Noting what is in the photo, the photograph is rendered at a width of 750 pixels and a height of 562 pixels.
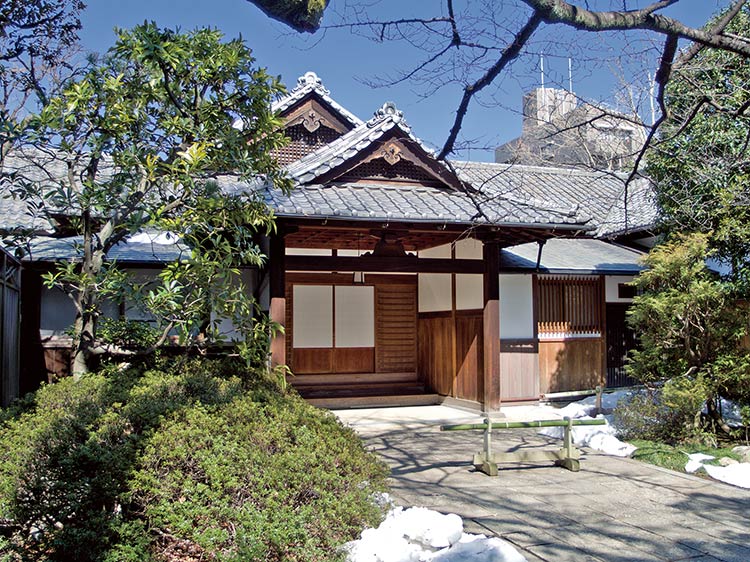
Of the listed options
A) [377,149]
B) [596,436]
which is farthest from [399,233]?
[596,436]

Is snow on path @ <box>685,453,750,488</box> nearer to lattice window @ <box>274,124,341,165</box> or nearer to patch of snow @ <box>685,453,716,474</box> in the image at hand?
patch of snow @ <box>685,453,716,474</box>

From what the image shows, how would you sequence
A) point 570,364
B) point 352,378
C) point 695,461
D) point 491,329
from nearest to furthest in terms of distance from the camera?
point 695,461 < point 491,329 < point 570,364 < point 352,378

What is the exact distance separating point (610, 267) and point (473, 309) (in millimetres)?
3298

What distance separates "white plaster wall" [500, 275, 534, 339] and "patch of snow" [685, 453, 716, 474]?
466cm

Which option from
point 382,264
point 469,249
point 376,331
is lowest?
point 376,331

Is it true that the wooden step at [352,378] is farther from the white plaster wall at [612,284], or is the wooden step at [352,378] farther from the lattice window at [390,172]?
the lattice window at [390,172]

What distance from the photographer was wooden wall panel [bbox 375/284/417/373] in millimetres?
13500

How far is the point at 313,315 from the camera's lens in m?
13.2

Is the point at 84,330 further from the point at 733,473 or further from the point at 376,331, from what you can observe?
the point at 376,331

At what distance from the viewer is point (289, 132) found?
13844 millimetres

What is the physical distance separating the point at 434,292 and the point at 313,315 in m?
2.57

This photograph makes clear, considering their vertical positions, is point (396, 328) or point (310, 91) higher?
point (310, 91)

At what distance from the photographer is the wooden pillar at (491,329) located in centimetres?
1041

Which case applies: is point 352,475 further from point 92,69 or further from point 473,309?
point 473,309
